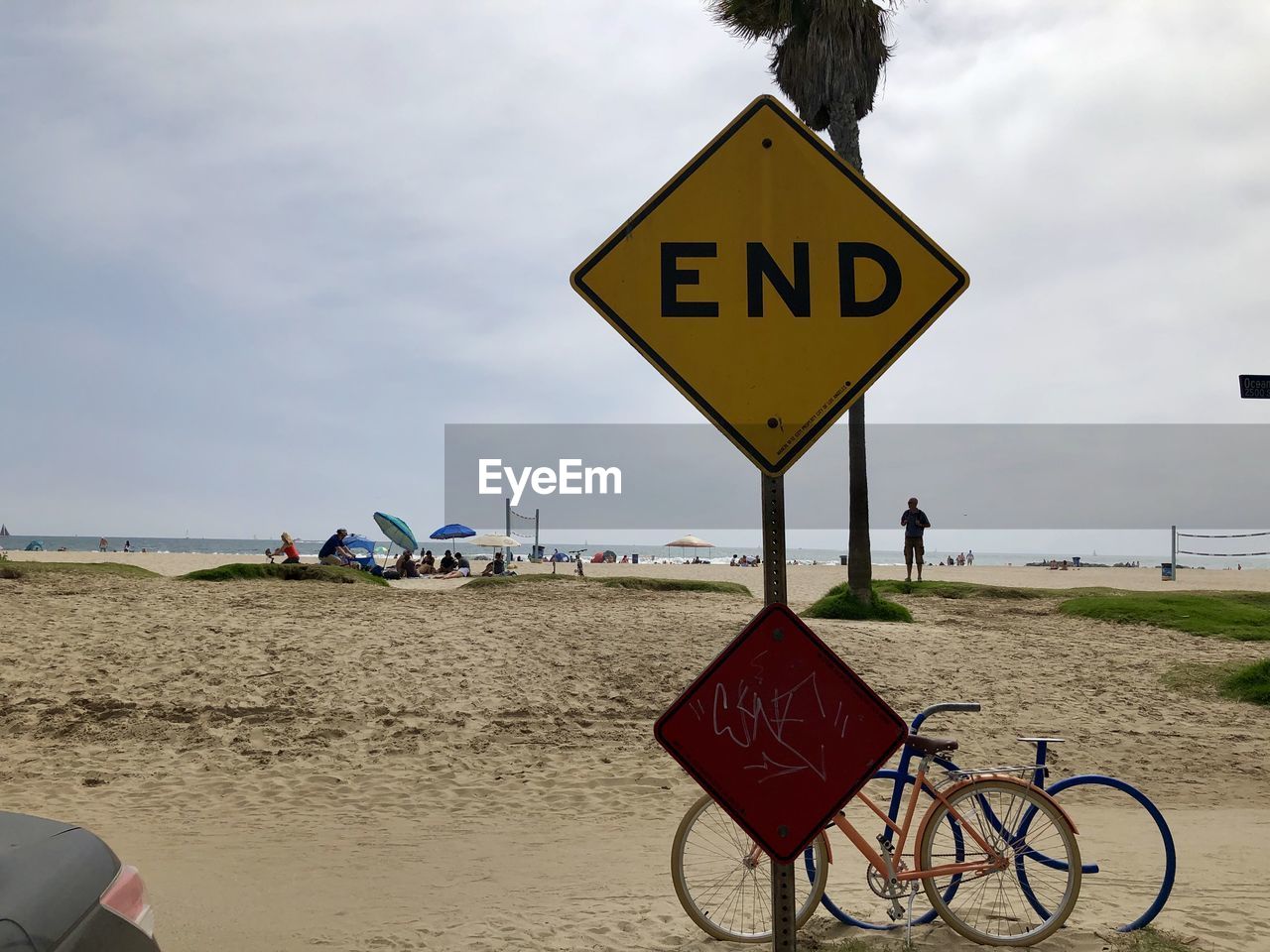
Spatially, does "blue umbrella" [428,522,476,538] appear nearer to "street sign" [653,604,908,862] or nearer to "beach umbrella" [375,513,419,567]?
"beach umbrella" [375,513,419,567]

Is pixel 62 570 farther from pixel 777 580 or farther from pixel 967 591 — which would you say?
pixel 967 591

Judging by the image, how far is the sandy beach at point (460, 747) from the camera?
5199mm

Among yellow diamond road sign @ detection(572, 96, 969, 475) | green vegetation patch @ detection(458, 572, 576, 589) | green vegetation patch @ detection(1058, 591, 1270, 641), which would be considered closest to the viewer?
yellow diamond road sign @ detection(572, 96, 969, 475)

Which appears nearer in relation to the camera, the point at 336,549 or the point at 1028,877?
the point at 1028,877

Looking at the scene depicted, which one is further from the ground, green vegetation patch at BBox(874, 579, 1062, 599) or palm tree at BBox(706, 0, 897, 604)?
palm tree at BBox(706, 0, 897, 604)

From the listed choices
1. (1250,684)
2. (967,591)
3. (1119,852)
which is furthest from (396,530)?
(1119,852)

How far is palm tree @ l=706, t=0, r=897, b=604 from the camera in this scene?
57.1 feet

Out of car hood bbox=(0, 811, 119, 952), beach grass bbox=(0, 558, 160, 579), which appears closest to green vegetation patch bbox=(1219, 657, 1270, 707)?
car hood bbox=(0, 811, 119, 952)

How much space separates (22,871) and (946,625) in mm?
14954

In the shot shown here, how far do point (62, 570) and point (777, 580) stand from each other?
55.3 ft

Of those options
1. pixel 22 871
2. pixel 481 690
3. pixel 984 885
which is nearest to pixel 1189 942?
pixel 984 885

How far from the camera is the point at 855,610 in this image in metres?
16.3

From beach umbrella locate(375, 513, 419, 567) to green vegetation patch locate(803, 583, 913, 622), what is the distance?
782 inches

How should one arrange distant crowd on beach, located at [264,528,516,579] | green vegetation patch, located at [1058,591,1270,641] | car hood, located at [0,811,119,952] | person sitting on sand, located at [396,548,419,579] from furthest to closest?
person sitting on sand, located at [396,548,419,579], distant crowd on beach, located at [264,528,516,579], green vegetation patch, located at [1058,591,1270,641], car hood, located at [0,811,119,952]
